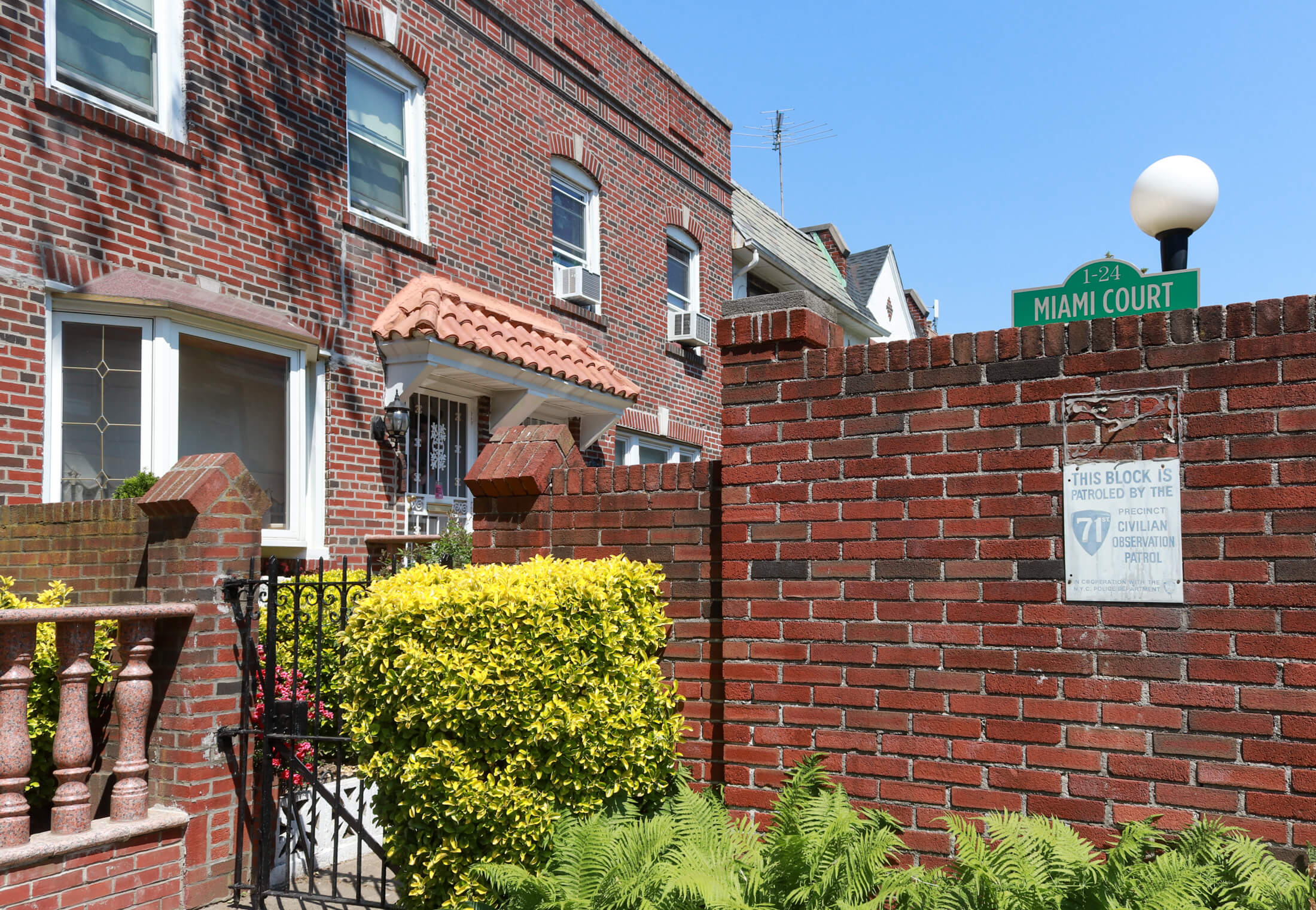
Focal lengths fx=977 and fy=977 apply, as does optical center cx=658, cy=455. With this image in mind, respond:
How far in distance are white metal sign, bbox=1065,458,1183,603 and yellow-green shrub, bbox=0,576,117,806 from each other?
15.0 feet

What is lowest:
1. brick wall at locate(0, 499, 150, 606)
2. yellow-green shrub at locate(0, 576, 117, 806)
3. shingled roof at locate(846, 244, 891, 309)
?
yellow-green shrub at locate(0, 576, 117, 806)

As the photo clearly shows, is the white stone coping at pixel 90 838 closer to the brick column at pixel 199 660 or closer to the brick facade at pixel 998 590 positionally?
the brick column at pixel 199 660

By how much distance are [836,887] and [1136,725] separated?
1275 millimetres

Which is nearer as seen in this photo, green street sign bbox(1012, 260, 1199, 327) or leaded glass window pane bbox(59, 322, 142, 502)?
green street sign bbox(1012, 260, 1199, 327)

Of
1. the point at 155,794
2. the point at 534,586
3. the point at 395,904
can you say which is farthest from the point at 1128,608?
the point at 155,794

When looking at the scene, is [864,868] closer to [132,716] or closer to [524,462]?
[524,462]

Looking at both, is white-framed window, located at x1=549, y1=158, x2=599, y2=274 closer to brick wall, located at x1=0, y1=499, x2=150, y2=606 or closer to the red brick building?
the red brick building

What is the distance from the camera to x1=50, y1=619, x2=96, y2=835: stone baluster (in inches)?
177

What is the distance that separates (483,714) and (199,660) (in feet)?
6.38

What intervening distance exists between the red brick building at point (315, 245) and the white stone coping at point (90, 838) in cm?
266

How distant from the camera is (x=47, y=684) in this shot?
5.12m

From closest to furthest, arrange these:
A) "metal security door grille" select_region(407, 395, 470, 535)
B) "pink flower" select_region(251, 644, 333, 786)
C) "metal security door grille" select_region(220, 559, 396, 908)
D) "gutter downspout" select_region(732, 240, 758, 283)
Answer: "metal security door grille" select_region(220, 559, 396, 908) → "pink flower" select_region(251, 644, 333, 786) → "metal security door grille" select_region(407, 395, 470, 535) → "gutter downspout" select_region(732, 240, 758, 283)

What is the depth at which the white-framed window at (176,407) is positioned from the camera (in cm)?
675

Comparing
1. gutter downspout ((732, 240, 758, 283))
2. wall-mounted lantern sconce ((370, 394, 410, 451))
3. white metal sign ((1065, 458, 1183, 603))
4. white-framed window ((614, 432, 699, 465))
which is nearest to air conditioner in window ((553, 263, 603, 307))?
white-framed window ((614, 432, 699, 465))
